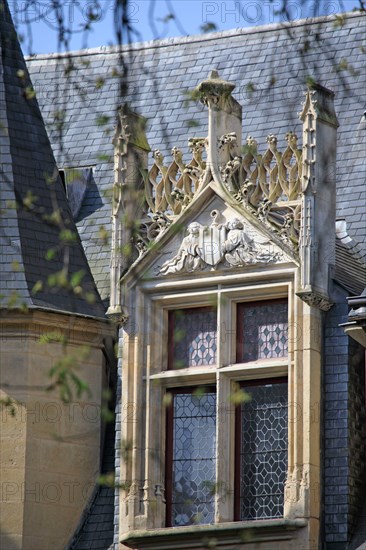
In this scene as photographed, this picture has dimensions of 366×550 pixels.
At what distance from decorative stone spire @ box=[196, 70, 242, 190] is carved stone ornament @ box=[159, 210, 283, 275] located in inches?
21.4

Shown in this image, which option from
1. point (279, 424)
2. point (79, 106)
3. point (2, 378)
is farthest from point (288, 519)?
point (79, 106)

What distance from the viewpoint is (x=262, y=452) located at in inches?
707

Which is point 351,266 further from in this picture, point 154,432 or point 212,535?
point 212,535

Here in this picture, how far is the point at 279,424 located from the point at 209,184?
108 inches

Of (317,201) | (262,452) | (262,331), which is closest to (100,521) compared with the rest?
(262,452)

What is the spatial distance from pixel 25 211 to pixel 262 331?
306 centimetres

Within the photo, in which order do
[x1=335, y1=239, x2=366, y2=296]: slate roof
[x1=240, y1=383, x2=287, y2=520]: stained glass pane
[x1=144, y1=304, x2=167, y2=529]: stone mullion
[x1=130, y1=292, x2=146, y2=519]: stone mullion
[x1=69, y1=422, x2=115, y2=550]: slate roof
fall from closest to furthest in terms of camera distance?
1. [x1=240, y1=383, x2=287, y2=520]: stained glass pane
2. [x1=144, y1=304, x2=167, y2=529]: stone mullion
3. [x1=130, y1=292, x2=146, y2=519]: stone mullion
4. [x1=335, y1=239, x2=366, y2=296]: slate roof
5. [x1=69, y1=422, x2=115, y2=550]: slate roof

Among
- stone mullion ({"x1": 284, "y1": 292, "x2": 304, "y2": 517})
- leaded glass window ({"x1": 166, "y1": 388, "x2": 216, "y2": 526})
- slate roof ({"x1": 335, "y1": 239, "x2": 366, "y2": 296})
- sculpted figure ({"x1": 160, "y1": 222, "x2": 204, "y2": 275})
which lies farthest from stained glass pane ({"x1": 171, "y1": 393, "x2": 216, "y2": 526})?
slate roof ({"x1": 335, "y1": 239, "x2": 366, "y2": 296})

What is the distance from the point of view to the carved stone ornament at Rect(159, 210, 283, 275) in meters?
18.4

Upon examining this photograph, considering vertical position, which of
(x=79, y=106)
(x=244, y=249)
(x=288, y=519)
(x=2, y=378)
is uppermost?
(x=79, y=106)

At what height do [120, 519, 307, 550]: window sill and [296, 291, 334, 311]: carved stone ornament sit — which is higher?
[296, 291, 334, 311]: carved stone ornament

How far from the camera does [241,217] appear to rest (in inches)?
731

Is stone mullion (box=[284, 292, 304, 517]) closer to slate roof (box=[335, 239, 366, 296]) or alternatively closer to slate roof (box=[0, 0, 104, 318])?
slate roof (box=[335, 239, 366, 296])

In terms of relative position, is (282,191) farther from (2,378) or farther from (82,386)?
(82,386)
